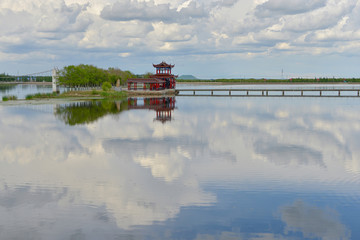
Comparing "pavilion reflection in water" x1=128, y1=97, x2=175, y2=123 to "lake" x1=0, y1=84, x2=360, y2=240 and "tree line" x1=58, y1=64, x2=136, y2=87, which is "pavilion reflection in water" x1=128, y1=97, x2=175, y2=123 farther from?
"tree line" x1=58, y1=64, x2=136, y2=87

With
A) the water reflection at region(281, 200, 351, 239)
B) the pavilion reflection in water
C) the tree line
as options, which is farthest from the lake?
the tree line

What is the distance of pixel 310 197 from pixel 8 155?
20.0m

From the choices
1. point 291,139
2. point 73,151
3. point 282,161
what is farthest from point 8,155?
point 291,139

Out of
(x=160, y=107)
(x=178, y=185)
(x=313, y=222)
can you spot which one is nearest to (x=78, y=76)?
(x=160, y=107)

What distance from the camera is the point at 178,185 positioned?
19094mm

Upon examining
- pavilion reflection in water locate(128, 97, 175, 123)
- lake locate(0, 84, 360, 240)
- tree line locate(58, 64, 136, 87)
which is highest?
tree line locate(58, 64, 136, 87)

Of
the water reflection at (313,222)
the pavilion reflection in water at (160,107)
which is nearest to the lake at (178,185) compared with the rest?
the water reflection at (313,222)

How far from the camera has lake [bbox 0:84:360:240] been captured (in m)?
14.0

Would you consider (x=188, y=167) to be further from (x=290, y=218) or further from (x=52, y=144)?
(x=52, y=144)

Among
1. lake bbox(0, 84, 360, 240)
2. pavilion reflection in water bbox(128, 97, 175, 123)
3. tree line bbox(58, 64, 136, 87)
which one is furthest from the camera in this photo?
tree line bbox(58, 64, 136, 87)

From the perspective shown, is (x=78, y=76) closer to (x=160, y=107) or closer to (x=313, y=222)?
(x=160, y=107)

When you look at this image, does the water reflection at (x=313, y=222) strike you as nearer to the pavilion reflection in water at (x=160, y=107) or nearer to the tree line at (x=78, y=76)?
the pavilion reflection in water at (x=160, y=107)

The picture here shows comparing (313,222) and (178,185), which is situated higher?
(178,185)

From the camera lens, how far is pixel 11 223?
14266 mm
